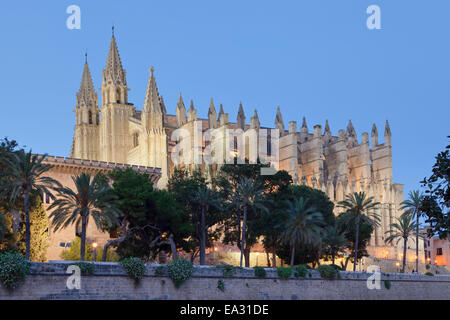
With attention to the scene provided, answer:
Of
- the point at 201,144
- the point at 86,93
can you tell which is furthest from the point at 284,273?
the point at 86,93

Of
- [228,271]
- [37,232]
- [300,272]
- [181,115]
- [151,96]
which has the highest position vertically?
[151,96]

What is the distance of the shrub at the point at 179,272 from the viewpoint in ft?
104

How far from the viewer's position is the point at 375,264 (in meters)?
69.0

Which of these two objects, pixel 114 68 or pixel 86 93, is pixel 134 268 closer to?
pixel 114 68

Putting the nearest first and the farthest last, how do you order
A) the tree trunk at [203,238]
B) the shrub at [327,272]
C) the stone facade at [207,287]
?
1. the stone facade at [207,287]
2. the shrub at [327,272]
3. the tree trunk at [203,238]

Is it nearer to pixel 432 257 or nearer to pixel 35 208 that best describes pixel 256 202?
pixel 35 208

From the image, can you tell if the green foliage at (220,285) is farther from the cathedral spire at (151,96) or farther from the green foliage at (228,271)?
the cathedral spire at (151,96)


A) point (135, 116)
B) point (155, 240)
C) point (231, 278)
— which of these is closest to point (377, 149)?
point (135, 116)

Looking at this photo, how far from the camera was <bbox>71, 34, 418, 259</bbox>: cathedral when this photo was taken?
235 feet

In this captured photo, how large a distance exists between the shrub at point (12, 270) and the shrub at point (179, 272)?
7.18 m

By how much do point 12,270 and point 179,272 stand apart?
8.06 metres

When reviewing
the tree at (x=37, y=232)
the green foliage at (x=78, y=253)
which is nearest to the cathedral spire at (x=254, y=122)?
the green foliage at (x=78, y=253)

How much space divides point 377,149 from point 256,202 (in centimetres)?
4289

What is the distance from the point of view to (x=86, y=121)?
7750 cm
